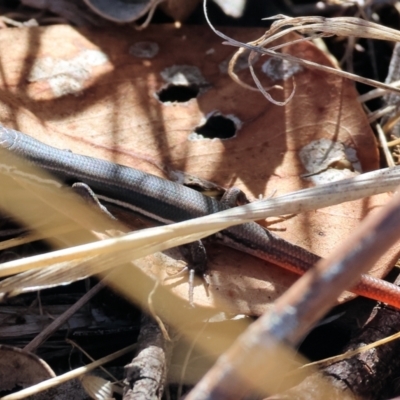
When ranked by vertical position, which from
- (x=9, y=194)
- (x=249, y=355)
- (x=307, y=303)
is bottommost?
(x=9, y=194)

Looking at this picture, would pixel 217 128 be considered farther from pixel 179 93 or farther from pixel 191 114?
pixel 179 93

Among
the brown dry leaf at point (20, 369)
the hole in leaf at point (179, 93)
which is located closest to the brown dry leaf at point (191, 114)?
the hole in leaf at point (179, 93)

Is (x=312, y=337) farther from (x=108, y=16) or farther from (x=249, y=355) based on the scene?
(x=108, y=16)

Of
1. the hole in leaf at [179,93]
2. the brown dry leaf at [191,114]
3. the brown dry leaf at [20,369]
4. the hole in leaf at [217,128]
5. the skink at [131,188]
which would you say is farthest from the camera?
the hole in leaf at [179,93]

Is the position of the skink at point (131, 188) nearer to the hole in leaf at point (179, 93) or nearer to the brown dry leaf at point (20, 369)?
the hole in leaf at point (179, 93)

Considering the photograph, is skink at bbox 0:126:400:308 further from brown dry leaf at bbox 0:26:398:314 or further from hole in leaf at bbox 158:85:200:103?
hole in leaf at bbox 158:85:200:103

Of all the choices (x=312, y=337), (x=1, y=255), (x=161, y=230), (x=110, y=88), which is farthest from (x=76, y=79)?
(x=312, y=337)

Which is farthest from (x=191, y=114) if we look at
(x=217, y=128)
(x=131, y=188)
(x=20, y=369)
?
(x=20, y=369)

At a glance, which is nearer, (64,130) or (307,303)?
(307,303)
